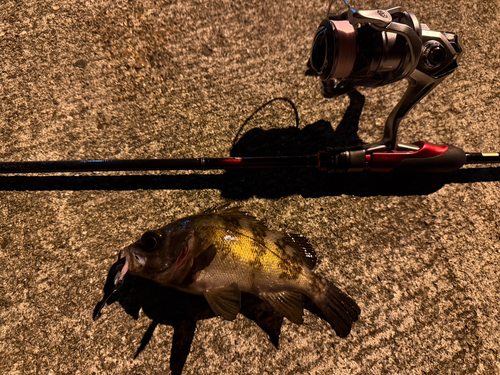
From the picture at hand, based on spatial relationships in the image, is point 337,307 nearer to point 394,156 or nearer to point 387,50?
point 394,156

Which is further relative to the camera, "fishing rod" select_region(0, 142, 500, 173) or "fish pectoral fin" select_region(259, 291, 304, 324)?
"fishing rod" select_region(0, 142, 500, 173)

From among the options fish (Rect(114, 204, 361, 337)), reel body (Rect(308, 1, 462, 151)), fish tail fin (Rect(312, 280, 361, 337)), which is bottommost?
fish tail fin (Rect(312, 280, 361, 337))

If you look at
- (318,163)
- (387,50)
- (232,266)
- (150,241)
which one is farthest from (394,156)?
(150,241)

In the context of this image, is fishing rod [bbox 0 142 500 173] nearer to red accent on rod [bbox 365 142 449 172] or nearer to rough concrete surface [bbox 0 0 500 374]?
red accent on rod [bbox 365 142 449 172]

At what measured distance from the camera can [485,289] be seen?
2.14 metres

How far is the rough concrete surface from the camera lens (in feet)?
6.39

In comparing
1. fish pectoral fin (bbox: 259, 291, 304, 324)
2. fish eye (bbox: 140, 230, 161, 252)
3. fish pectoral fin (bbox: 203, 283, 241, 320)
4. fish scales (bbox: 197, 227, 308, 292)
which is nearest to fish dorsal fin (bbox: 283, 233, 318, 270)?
fish scales (bbox: 197, 227, 308, 292)

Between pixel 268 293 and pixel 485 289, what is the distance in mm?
1611

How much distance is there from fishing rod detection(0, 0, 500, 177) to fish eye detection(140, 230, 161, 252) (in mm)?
571

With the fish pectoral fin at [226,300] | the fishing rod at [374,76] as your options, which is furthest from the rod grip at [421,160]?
the fish pectoral fin at [226,300]

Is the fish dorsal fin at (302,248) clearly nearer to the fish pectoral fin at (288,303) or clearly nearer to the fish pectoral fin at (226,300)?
the fish pectoral fin at (288,303)

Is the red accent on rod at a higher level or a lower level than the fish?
higher

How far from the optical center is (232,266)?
5.77ft

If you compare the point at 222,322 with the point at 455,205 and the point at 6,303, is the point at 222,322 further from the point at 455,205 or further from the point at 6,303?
the point at 455,205
